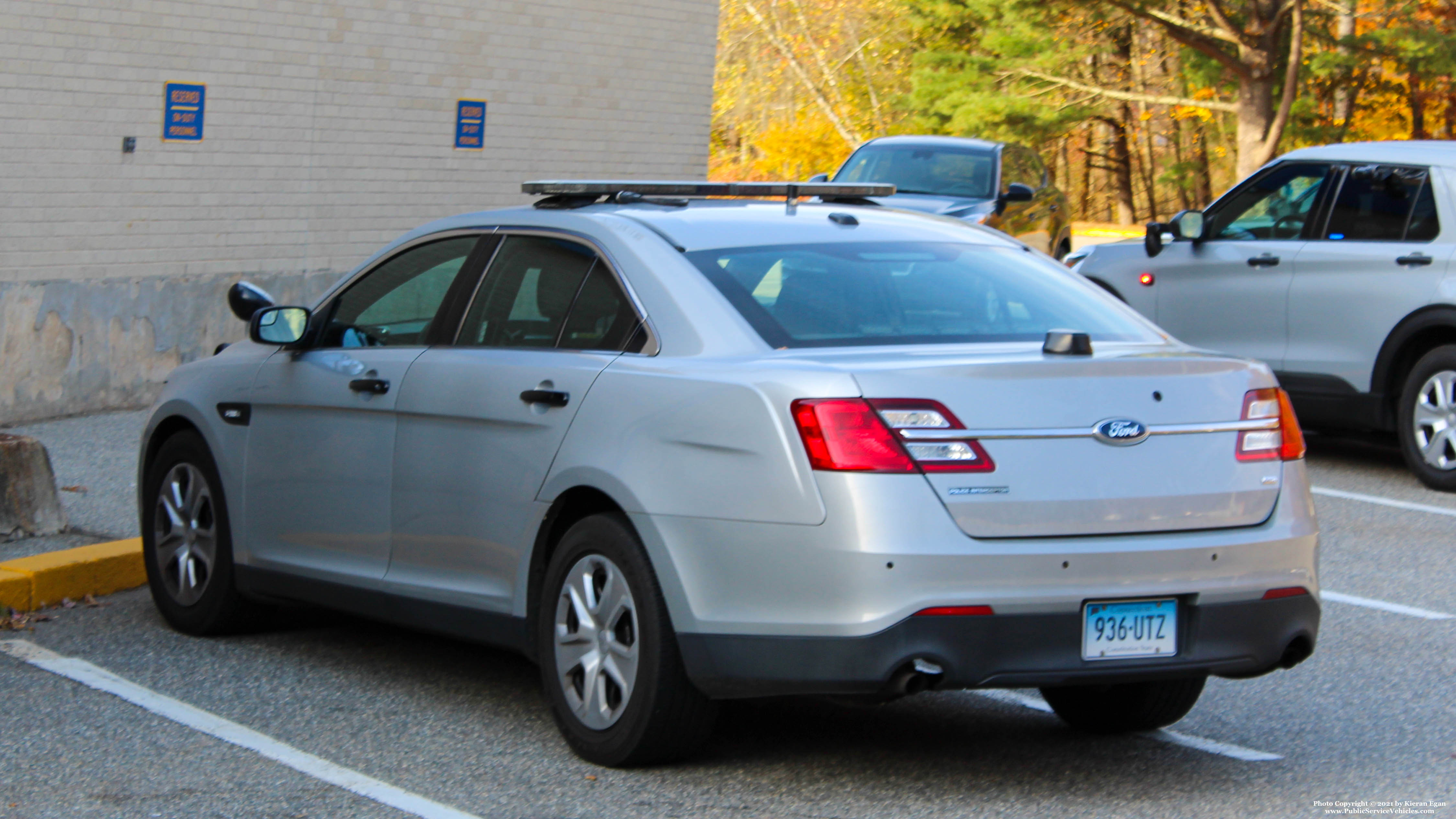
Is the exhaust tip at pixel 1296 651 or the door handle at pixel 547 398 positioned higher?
the door handle at pixel 547 398

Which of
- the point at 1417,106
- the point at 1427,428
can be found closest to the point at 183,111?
the point at 1427,428

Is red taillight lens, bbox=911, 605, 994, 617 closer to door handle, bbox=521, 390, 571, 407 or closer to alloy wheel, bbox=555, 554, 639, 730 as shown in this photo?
alloy wheel, bbox=555, 554, 639, 730

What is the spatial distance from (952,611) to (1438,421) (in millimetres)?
6604

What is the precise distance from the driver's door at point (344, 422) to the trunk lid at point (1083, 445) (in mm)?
1847

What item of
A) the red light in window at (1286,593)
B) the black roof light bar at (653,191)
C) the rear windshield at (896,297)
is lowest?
the red light in window at (1286,593)

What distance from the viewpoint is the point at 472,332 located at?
5.66 metres

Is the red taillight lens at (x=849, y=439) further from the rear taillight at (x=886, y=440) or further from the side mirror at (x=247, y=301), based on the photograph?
the side mirror at (x=247, y=301)

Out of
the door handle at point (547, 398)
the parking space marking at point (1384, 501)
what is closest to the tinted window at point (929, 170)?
the parking space marking at point (1384, 501)

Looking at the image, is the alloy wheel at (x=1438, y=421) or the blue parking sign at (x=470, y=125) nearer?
the alloy wheel at (x=1438, y=421)

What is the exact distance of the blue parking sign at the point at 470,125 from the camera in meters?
14.5

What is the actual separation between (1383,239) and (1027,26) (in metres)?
22.7

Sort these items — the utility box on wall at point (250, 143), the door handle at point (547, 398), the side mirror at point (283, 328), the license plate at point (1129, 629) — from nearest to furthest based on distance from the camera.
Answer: the license plate at point (1129, 629) → the door handle at point (547, 398) → the side mirror at point (283, 328) → the utility box on wall at point (250, 143)

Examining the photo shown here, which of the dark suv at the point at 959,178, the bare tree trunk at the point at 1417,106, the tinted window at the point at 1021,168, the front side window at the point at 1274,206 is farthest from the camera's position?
the bare tree trunk at the point at 1417,106

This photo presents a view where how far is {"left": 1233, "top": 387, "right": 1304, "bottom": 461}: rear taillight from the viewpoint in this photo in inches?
186
